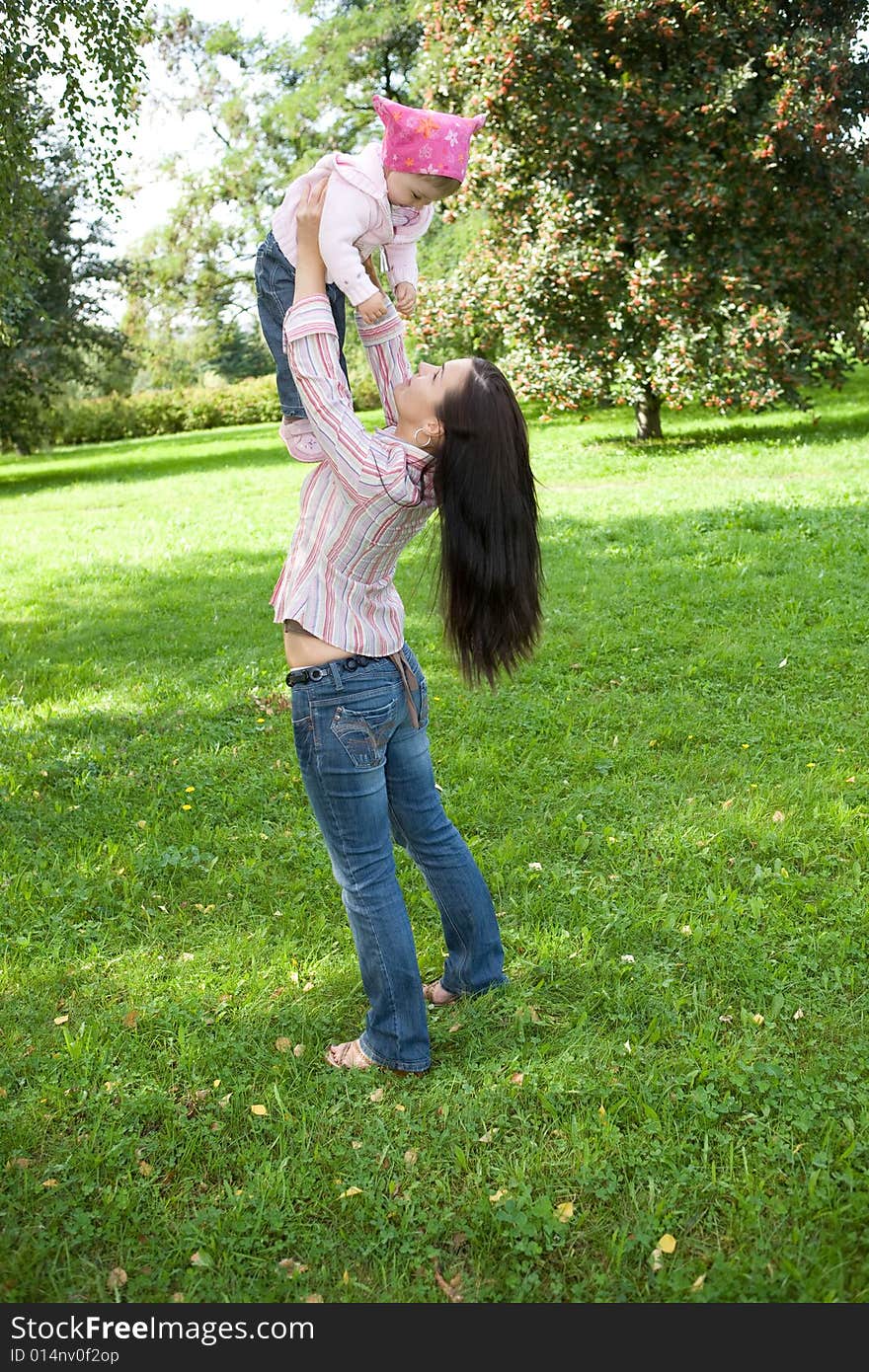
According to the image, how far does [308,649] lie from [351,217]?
104 cm

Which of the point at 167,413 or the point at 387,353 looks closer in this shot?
the point at 387,353

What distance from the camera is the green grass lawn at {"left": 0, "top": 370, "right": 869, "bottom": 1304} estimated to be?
2637 mm

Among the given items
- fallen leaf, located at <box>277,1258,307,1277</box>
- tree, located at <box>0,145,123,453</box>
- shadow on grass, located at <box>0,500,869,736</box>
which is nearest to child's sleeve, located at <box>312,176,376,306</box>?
fallen leaf, located at <box>277,1258,307,1277</box>

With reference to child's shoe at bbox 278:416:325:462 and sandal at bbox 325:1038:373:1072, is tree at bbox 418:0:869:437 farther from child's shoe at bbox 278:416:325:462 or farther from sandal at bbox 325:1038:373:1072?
sandal at bbox 325:1038:373:1072

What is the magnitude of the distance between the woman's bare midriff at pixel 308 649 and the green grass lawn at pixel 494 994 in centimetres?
127

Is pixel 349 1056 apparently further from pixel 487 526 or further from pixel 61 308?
pixel 61 308

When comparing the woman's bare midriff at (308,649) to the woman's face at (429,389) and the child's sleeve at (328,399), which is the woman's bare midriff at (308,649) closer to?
the child's sleeve at (328,399)

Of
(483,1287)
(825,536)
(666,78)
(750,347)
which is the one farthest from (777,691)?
(666,78)

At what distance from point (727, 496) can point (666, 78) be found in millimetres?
6921

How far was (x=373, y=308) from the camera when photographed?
2.71 meters

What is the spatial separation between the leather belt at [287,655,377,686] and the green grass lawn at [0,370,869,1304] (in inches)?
48.0

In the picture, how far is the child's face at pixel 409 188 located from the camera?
9.36ft

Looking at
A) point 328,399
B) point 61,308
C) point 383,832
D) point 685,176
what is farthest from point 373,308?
point 61,308

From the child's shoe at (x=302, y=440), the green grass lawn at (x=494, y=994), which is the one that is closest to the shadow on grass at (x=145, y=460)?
the green grass lawn at (x=494, y=994)
